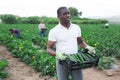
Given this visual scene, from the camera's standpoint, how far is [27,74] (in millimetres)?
8438

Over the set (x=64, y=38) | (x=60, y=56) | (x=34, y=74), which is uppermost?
(x=64, y=38)

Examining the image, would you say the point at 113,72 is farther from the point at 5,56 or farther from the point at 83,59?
the point at 5,56

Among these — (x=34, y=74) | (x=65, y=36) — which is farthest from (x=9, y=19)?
(x=65, y=36)

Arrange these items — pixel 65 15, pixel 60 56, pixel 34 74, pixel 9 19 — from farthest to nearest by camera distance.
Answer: pixel 9 19
pixel 34 74
pixel 65 15
pixel 60 56

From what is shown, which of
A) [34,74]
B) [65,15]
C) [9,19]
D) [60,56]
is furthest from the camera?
[9,19]

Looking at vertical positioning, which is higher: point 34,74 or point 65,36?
point 65,36

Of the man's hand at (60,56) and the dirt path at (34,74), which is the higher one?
the man's hand at (60,56)

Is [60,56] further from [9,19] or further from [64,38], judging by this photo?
[9,19]

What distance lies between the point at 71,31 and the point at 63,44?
9.3 inches

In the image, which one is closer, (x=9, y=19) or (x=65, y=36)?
(x=65, y=36)

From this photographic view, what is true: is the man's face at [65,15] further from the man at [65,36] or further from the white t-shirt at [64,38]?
the white t-shirt at [64,38]

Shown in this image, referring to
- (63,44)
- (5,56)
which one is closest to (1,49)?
(5,56)

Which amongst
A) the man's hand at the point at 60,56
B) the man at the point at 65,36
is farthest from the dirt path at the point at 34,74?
the man's hand at the point at 60,56

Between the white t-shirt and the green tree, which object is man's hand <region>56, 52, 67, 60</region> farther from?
the green tree
